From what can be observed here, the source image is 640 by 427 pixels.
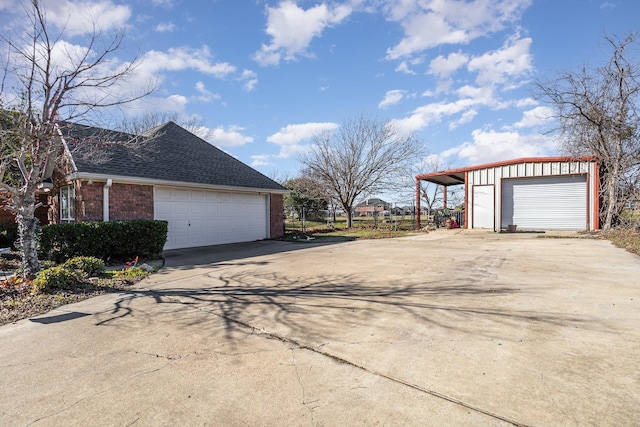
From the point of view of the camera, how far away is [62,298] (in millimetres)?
5375

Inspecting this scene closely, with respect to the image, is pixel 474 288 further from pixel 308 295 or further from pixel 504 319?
pixel 308 295

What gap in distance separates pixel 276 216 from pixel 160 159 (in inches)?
227

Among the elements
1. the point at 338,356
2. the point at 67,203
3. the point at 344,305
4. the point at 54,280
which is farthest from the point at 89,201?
the point at 338,356

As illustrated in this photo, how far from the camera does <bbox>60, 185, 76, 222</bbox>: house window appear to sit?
10.9 meters

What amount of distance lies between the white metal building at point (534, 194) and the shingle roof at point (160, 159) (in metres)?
11.2

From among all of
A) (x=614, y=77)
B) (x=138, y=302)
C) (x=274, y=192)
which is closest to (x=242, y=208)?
(x=274, y=192)

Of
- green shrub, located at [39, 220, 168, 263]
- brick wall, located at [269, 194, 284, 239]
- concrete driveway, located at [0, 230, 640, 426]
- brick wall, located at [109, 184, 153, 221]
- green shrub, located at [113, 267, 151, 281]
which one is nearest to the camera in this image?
concrete driveway, located at [0, 230, 640, 426]

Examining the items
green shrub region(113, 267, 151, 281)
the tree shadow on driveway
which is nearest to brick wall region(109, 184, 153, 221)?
green shrub region(113, 267, 151, 281)

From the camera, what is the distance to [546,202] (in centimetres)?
1700

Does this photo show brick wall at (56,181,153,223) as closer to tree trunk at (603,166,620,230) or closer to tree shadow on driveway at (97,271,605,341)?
tree shadow on driveway at (97,271,605,341)

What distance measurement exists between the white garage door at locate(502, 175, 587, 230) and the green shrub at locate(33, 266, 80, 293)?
18.6 metres

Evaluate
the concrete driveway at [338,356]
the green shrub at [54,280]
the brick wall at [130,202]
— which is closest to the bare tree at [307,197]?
the brick wall at [130,202]

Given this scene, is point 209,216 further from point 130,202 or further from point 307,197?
point 307,197

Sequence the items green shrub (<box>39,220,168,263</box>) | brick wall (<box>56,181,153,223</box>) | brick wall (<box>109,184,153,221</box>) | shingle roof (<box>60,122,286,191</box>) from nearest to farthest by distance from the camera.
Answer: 1. green shrub (<box>39,220,168,263</box>)
2. shingle roof (<box>60,122,286,191</box>)
3. brick wall (<box>56,181,153,223</box>)
4. brick wall (<box>109,184,153,221</box>)
